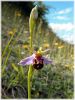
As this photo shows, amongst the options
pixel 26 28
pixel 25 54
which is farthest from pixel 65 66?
pixel 26 28

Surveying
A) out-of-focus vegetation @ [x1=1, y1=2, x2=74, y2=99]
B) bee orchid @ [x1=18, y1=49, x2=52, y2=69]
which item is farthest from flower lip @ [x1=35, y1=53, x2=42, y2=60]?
out-of-focus vegetation @ [x1=1, y1=2, x2=74, y2=99]

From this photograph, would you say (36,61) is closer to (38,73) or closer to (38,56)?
(38,56)

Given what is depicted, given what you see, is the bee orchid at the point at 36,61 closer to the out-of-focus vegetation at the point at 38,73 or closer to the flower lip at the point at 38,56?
the flower lip at the point at 38,56

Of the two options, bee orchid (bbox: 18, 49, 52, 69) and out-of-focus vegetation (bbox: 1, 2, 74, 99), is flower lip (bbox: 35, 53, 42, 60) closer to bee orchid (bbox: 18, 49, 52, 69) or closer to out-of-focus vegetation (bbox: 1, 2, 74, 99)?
bee orchid (bbox: 18, 49, 52, 69)

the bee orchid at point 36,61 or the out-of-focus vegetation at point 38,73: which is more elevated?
the bee orchid at point 36,61

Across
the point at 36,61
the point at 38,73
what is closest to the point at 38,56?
the point at 36,61

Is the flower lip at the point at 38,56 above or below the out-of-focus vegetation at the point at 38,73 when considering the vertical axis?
above

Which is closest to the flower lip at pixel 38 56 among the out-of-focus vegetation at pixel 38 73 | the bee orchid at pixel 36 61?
the bee orchid at pixel 36 61

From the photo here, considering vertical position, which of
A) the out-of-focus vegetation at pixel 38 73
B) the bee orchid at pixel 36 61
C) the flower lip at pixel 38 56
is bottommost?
the out-of-focus vegetation at pixel 38 73

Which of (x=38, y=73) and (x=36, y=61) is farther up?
(x=36, y=61)

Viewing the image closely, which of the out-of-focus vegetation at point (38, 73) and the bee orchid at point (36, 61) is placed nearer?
the bee orchid at point (36, 61)

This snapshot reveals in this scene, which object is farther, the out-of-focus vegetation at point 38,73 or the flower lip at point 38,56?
the out-of-focus vegetation at point 38,73
